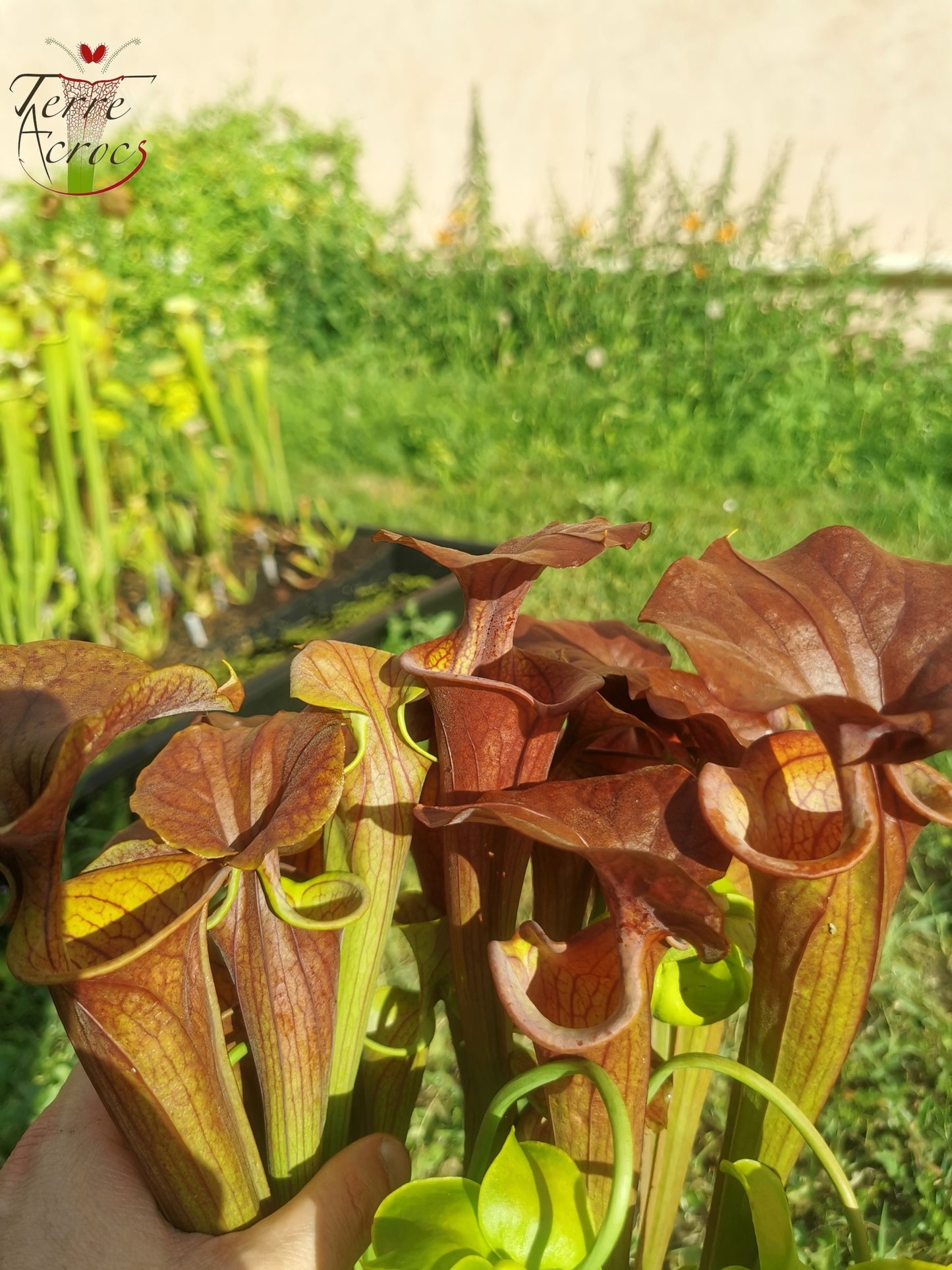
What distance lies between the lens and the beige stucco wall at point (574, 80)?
3.67 meters

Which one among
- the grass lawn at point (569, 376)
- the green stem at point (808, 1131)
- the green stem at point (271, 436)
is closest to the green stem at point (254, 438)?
the green stem at point (271, 436)

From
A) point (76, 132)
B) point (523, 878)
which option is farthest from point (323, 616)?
point (523, 878)

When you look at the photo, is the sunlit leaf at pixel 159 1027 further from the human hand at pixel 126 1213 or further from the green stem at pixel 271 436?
the green stem at pixel 271 436

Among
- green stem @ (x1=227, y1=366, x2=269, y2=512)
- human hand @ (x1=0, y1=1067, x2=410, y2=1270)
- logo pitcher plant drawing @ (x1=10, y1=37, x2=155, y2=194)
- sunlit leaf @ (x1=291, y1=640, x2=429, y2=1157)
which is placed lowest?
human hand @ (x1=0, y1=1067, x2=410, y2=1270)

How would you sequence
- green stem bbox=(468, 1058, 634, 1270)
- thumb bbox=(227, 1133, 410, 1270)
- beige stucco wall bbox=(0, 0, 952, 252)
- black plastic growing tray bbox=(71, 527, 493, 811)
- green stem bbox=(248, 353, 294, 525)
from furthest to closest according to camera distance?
beige stucco wall bbox=(0, 0, 952, 252)
green stem bbox=(248, 353, 294, 525)
black plastic growing tray bbox=(71, 527, 493, 811)
thumb bbox=(227, 1133, 410, 1270)
green stem bbox=(468, 1058, 634, 1270)

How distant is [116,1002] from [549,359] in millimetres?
3602

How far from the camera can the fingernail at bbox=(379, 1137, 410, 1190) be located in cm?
56

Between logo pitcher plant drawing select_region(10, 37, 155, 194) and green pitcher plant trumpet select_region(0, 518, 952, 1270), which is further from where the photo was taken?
logo pitcher plant drawing select_region(10, 37, 155, 194)

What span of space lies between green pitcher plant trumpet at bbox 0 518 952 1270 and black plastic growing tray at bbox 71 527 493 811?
98 cm

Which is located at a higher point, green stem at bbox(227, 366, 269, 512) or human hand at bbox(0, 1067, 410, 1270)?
green stem at bbox(227, 366, 269, 512)

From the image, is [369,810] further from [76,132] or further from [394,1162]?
[76,132]

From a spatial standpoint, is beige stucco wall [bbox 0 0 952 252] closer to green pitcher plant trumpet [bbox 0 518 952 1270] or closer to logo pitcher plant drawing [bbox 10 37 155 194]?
logo pitcher plant drawing [bbox 10 37 155 194]

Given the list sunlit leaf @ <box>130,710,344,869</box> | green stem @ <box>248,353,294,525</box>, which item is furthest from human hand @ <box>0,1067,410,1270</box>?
green stem @ <box>248,353,294,525</box>

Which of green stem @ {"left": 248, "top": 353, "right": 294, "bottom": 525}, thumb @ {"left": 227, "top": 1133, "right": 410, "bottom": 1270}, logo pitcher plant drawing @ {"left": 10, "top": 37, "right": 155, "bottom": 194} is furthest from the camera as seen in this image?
green stem @ {"left": 248, "top": 353, "right": 294, "bottom": 525}
